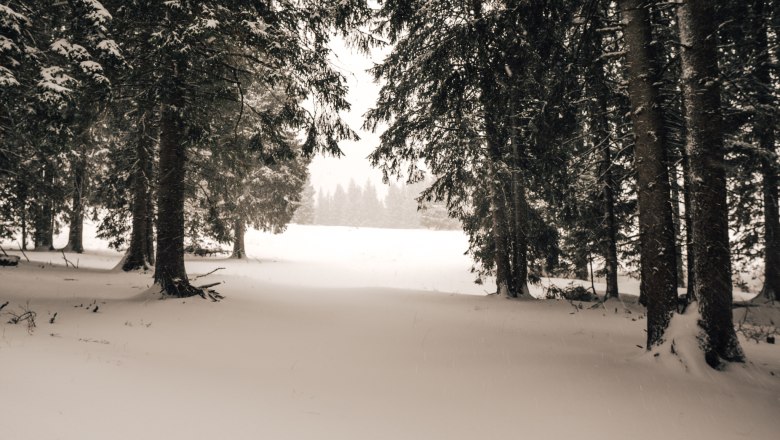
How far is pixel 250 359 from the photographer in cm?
522

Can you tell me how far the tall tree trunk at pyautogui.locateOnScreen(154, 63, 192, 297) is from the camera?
875 centimetres

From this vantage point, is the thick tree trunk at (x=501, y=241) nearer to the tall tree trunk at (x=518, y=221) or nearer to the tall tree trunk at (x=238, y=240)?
the tall tree trunk at (x=518, y=221)

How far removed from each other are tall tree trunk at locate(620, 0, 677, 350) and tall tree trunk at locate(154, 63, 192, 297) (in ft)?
28.4

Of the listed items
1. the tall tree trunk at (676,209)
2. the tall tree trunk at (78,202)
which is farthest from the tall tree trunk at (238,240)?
the tall tree trunk at (676,209)

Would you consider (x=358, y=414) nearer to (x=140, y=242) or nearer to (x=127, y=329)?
(x=127, y=329)

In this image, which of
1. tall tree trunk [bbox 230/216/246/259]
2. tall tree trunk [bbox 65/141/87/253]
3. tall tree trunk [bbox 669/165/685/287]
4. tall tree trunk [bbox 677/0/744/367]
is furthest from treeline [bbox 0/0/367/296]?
tall tree trunk [bbox 230/216/246/259]

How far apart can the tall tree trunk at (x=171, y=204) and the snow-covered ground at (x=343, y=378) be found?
1.80 ft

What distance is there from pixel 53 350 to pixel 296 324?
379 centimetres

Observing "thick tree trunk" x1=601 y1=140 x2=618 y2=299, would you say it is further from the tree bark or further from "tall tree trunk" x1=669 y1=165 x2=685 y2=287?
"tall tree trunk" x1=669 y1=165 x2=685 y2=287

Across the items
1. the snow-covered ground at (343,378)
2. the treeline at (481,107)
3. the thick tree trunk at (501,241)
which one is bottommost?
the snow-covered ground at (343,378)

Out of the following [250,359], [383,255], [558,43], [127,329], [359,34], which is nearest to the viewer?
[250,359]

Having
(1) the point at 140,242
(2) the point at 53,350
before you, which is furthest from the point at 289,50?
(1) the point at 140,242

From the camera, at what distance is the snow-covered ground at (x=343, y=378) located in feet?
10.7

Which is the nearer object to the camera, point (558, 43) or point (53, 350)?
point (53, 350)
